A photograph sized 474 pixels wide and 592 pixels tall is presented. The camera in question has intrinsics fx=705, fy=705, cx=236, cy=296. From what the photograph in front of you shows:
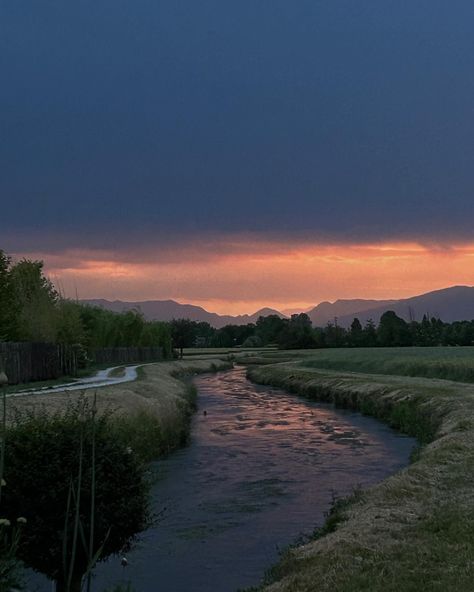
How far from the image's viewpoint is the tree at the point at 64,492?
34.2 ft

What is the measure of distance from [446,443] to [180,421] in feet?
46.9

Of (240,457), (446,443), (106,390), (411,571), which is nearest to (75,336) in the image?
(106,390)

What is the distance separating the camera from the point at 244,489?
2075 cm

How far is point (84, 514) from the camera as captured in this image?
10.4m

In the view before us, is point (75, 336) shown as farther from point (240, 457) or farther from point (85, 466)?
point (85, 466)

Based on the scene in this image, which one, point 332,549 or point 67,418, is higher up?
point 67,418

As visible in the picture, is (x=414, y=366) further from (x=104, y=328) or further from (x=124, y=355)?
(x=104, y=328)

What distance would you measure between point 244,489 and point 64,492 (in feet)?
36.1

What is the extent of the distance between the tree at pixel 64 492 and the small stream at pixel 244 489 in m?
2.53

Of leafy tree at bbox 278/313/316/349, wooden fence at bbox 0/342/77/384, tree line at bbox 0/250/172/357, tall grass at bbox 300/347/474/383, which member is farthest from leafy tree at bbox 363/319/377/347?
wooden fence at bbox 0/342/77/384

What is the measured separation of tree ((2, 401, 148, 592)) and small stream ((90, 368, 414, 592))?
99.6 inches

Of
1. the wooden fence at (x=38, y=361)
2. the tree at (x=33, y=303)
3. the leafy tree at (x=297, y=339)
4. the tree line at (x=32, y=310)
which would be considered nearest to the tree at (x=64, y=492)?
the wooden fence at (x=38, y=361)

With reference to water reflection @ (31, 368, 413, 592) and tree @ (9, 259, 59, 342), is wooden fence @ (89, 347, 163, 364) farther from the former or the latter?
water reflection @ (31, 368, 413, 592)

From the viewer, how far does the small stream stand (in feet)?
45.4
